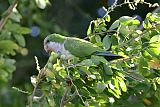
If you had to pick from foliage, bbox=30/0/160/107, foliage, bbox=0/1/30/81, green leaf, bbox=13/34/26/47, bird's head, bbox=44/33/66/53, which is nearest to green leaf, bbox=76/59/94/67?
foliage, bbox=30/0/160/107

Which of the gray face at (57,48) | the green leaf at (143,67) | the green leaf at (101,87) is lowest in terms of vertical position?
the green leaf at (101,87)

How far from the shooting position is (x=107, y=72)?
126 cm

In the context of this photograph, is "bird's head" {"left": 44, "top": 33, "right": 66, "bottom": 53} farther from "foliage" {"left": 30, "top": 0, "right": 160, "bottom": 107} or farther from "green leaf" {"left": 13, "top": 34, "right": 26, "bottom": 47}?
"green leaf" {"left": 13, "top": 34, "right": 26, "bottom": 47}

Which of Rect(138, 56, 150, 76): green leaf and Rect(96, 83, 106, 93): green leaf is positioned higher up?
Rect(138, 56, 150, 76): green leaf

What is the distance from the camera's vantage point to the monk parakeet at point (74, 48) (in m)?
1.35

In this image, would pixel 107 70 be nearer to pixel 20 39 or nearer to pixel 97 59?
pixel 97 59

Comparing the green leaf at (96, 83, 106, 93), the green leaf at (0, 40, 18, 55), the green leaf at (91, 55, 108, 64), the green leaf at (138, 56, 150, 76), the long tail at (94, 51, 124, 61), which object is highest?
the green leaf at (0, 40, 18, 55)

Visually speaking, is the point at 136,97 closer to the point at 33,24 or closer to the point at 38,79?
the point at 38,79

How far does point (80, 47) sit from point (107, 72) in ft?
0.53

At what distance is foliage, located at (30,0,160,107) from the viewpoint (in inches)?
50.2

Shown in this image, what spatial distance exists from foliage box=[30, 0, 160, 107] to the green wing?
0.02 metres

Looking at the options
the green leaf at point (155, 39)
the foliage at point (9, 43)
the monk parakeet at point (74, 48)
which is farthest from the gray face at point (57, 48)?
the foliage at point (9, 43)

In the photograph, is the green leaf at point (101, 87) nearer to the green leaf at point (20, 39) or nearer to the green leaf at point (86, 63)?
the green leaf at point (86, 63)

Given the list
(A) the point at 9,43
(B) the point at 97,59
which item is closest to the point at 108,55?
(B) the point at 97,59
